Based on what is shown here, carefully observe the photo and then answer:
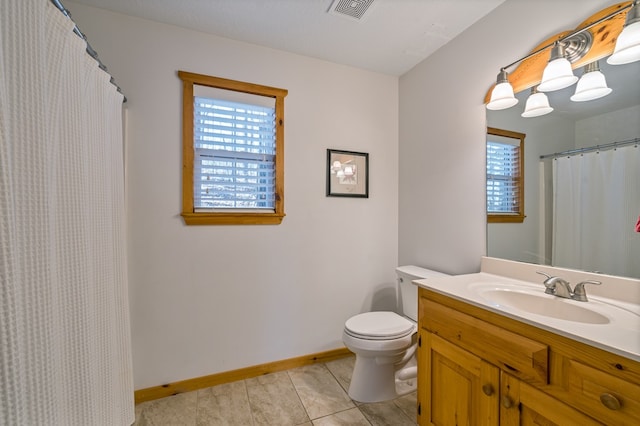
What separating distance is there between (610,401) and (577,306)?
0.46m

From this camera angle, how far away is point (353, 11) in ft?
5.31

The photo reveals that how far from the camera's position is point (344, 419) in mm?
1533

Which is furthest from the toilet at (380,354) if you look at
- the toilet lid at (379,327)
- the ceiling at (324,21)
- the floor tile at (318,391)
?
the ceiling at (324,21)

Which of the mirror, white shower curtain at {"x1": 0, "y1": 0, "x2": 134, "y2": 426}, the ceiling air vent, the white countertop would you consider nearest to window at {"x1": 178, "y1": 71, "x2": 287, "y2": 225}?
white shower curtain at {"x1": 0, "y1": 0, "x2": 134, "y2": 426}

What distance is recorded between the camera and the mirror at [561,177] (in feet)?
3.60

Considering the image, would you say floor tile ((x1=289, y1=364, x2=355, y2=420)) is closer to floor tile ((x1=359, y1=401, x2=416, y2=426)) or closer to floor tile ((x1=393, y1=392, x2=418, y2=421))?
floor tile ((x1=359, y1=401, x2=416, y2=426))

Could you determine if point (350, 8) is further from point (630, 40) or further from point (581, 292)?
point (581, 292)

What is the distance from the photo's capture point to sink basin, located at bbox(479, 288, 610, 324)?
102 centimetres

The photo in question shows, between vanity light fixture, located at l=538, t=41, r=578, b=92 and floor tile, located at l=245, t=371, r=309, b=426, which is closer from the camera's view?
vanity light fixture, located at l=538, t=41, r=578, b=92

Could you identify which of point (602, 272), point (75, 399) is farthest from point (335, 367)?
point (602, 272)

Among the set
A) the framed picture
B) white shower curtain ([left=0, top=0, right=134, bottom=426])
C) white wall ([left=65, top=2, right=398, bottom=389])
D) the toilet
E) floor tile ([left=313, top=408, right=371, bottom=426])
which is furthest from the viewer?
the framed picture

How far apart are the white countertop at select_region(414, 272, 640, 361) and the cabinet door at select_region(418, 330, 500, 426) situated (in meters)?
0.24

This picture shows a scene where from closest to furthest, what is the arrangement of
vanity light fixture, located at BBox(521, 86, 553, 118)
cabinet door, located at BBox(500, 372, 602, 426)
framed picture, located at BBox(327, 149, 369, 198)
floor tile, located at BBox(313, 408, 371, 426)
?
cabinet door, located at BBox(500, 372, 602, 426)
vanity light fixture, located at BBox(521, 86, 553, 118)
floor tile, located at BBox(313, 408, 371, 426)
framed picture, located at BBox(327, 149, 369, 198)

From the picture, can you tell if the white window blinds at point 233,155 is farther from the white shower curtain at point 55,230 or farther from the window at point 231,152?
the white shower curtain at point 55,230
